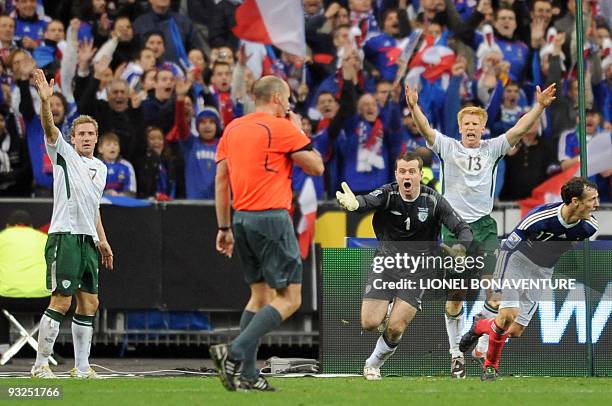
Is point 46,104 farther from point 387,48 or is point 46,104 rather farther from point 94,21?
point 387,48

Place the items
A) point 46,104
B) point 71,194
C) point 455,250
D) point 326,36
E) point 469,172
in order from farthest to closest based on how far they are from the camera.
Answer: point 326,36, point 469,172, point 455,250, point 71,194, point 46,104

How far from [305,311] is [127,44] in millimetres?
3978

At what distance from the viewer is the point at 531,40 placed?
17.7 metres

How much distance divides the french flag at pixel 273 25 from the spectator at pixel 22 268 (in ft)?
12.5

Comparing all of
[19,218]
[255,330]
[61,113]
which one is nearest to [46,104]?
[255,330]

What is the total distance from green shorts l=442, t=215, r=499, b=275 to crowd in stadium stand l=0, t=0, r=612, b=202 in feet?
8.45

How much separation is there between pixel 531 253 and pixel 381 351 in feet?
5.38

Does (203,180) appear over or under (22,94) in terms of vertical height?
under

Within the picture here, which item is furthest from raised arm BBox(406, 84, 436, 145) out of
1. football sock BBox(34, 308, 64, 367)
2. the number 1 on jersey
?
football sock BBox(34, 308, 64, 367)

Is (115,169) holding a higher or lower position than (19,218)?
higher

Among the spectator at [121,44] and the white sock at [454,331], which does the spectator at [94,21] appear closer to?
the spectator at [121,44]

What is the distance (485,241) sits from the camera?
1302 cm

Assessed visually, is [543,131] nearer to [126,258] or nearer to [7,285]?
[126,258]

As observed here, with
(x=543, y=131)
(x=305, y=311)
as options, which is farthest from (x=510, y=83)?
(x=305, y=311)
